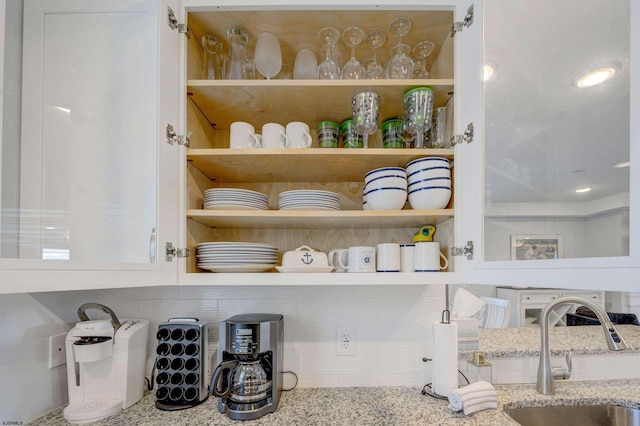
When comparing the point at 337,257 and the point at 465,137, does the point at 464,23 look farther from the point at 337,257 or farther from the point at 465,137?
the point at 337,257

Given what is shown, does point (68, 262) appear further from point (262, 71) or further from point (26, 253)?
A: point (262, 71)

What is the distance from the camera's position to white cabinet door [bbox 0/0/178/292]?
66cm

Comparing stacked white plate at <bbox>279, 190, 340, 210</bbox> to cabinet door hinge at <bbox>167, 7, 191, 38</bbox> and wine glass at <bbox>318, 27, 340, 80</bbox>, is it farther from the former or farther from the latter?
cabinet door hinge at <bbox>167, 7, 191, 38</bbox>

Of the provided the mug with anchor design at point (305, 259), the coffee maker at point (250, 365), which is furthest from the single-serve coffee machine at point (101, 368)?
the mug with anchor design at point (305, 259)

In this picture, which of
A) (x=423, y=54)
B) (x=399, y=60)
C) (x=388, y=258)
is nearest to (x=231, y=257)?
(x=388, y=258)

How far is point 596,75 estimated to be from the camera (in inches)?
25.5

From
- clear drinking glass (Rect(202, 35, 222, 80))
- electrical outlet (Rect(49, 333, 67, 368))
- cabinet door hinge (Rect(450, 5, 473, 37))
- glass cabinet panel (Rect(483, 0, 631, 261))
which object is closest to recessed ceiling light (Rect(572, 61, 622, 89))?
glass cabinet panel (Rect(483, 0, 631, 261))

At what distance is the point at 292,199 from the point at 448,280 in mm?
570

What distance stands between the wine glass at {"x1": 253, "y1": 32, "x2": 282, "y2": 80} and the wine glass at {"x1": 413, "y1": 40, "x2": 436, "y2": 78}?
0.51m

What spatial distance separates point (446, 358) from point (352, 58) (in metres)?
1.11

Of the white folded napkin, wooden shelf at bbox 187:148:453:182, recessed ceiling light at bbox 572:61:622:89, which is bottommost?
the white folded napkin

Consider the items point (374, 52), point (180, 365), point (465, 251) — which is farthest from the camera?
point (374, 52)

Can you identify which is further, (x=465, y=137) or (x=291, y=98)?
(x=291, y=98)

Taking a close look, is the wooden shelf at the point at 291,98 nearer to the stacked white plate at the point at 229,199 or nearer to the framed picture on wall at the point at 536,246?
the stacked white plate at the point at 229,199
